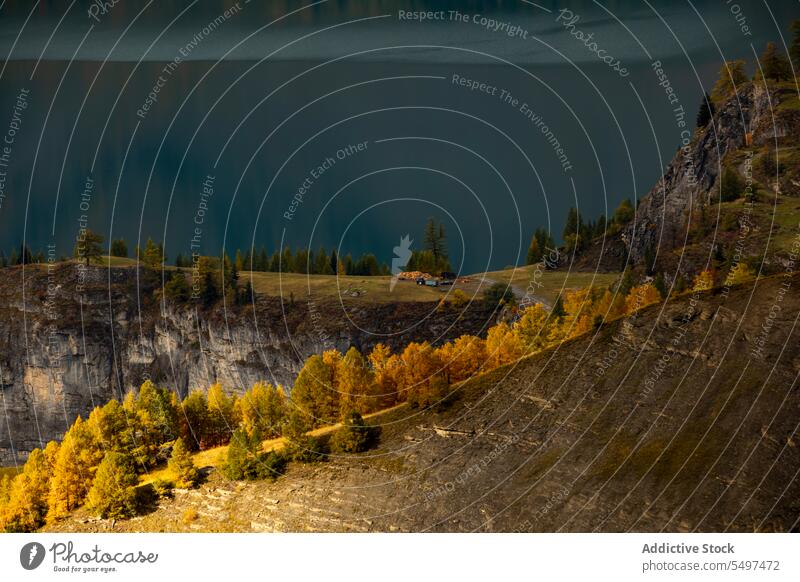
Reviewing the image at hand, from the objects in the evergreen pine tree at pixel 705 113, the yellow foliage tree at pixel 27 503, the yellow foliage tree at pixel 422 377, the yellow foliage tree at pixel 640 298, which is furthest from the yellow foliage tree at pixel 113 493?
the evergreen pine tree at pixel 705 113

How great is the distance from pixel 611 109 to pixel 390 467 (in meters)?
23.1

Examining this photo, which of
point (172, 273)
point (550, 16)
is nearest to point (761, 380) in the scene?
point (550, 16)

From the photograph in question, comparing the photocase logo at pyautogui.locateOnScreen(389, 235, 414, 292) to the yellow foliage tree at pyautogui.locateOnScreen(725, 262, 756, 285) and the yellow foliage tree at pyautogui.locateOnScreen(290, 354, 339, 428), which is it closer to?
the yellow foliage tree at pyautogui.locateOnScreen(290, 354, 339, 428)

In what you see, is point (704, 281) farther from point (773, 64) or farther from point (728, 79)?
point (773, 64)

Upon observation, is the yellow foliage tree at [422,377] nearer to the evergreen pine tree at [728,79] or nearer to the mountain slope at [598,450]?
the mountain slope at [598,450]

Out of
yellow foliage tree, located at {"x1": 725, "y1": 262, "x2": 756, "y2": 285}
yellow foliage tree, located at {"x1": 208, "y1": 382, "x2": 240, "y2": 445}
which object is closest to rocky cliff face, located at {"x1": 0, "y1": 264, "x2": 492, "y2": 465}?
yellow foliage tree, located at {"x1": 208, "y1": 382, "x2": 240, "y2": 445}

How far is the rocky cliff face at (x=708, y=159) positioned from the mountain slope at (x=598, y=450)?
5.37 metres

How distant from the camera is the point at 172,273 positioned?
57.0m

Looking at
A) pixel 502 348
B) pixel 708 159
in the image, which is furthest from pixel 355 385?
pixel 708 159

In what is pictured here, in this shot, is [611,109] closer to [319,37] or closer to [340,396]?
[319,37]
